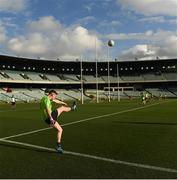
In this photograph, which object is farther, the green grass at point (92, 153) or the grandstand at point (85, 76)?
the grandstand at point (85, 76)

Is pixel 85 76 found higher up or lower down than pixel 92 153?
higher up

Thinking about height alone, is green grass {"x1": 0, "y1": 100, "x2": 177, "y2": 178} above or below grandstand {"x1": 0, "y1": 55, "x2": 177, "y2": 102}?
below

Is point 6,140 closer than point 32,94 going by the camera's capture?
Yes

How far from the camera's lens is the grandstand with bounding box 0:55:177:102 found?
4141 inches

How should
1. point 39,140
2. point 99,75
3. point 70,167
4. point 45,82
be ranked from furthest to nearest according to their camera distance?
point 99,75
point 45,82
point 39,140
point 70,167

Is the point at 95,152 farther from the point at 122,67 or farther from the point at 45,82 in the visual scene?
the point at 122,67

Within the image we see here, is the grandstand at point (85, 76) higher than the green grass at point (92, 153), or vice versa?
the grandstand at point (85, 76)

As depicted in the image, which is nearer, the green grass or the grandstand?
the green grass

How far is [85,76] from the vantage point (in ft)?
408

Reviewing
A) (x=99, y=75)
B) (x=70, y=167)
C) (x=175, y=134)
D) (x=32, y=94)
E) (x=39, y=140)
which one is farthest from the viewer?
(x=99, y=75)

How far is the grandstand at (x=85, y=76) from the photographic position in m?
105

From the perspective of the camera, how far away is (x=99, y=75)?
126 meters

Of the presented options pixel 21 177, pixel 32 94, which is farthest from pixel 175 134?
pixel 32 94

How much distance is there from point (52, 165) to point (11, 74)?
94572 millimetres
